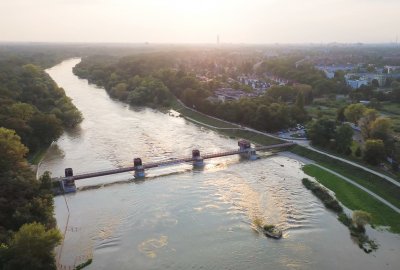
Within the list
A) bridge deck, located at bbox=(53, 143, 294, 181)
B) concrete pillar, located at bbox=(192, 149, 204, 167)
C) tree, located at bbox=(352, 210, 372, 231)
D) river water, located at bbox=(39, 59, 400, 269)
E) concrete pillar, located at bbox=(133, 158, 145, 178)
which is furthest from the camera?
concrete pillar, located at bbox=(192, 149, 204, 167)

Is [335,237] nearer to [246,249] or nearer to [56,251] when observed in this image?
[246,249]

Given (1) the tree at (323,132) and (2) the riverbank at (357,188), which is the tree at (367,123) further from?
(2) the riverbank at (357,188)

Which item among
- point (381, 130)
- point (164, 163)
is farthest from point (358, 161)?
point (164, 163)

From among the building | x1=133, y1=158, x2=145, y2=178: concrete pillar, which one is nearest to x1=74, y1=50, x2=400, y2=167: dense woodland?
the building

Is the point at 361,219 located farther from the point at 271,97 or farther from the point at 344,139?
the point at 271,97

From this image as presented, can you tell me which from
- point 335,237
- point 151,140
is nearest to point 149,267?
point 335,237

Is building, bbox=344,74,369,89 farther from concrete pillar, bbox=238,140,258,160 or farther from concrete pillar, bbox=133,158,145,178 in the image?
concrete pillar, bbox=133,158,145,178

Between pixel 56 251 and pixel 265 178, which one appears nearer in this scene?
pixel 56 251
